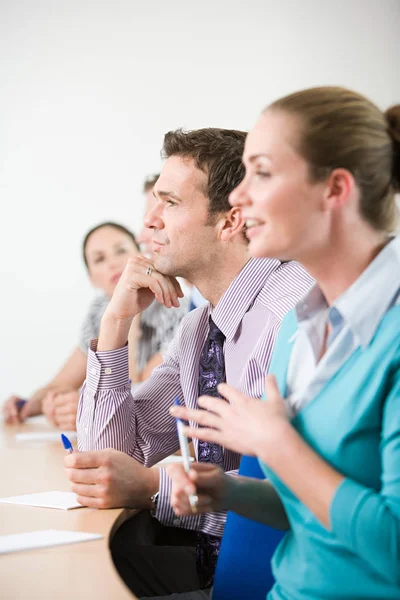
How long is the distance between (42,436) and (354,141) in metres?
2.01

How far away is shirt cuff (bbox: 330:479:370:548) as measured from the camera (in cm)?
95

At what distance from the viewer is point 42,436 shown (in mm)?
2791

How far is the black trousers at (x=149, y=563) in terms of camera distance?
65.3 inches

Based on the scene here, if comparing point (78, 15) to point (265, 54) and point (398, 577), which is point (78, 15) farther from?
point (398, 577)

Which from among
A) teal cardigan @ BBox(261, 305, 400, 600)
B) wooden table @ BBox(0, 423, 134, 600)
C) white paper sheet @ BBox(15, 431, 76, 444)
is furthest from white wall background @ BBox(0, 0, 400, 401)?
teal cardigan @ BBox(261, 305, 400, 600)

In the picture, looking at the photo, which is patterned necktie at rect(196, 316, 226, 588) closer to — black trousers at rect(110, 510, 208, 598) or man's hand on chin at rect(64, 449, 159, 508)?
black trousers at rect(110, 510, 208, 598)

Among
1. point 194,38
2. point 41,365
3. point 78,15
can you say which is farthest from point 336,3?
point 41,365

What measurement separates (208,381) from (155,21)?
13.8ft

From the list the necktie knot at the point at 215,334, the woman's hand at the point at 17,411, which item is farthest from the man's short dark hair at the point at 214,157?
the woman's hand at the point at 17,411

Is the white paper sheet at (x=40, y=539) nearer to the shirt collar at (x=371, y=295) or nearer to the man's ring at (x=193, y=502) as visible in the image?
the man's ring at (x=193, y=502)

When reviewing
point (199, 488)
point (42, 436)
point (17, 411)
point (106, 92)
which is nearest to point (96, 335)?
point (17, 411)

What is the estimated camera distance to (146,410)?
2.05m

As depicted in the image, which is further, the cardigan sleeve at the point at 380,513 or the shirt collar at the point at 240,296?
the shirt collar at the point at 240,296

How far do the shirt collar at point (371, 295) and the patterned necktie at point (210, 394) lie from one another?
0.81 m
